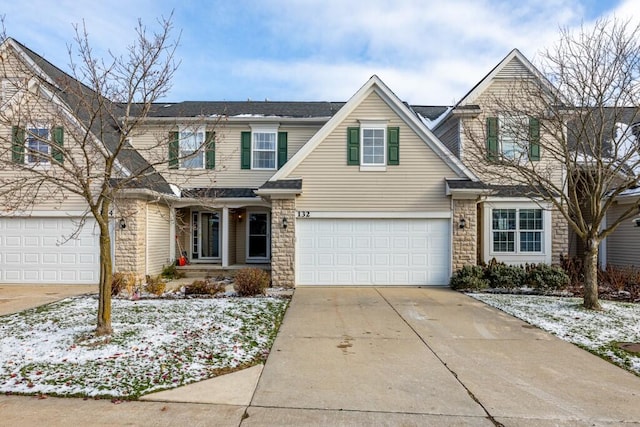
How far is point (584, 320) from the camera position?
318 inches

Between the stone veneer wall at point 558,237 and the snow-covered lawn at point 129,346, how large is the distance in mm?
10131

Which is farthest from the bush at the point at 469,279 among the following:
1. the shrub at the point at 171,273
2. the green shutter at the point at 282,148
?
the shrub at the point at 171,273

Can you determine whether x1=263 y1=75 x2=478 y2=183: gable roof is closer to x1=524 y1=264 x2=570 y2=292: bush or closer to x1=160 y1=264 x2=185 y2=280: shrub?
x1=524 y1=264 x2=570 y2=292: bush

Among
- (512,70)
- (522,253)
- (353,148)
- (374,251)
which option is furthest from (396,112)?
(522,253)

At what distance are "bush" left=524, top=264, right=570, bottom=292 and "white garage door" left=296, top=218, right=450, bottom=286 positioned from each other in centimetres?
236

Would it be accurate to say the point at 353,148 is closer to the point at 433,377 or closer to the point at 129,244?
the point at 129,244

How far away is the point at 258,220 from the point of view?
1644cm

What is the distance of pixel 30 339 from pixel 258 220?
10.3 metres

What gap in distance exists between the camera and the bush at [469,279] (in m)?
11.8

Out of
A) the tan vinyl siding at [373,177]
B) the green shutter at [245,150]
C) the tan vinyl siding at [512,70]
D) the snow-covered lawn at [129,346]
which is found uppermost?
the tan vinyl siding at [512,70]

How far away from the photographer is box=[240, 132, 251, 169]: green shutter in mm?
15195

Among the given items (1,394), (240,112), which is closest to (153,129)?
(240,112)

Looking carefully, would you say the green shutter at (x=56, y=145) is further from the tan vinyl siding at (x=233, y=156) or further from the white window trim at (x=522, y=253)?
the white window trim at (x=522, y=253)

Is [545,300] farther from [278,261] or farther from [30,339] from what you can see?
[30,339]
